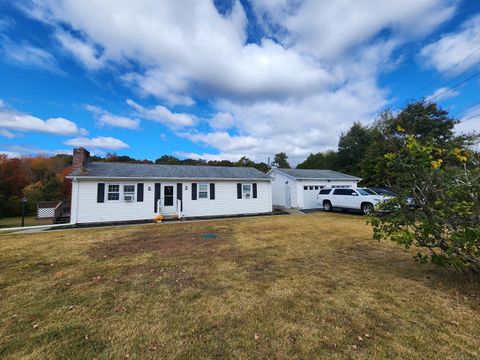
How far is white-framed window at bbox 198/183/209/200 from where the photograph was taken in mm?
15579

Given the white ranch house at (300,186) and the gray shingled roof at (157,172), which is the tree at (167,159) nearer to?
the white ranch house at (300,186)

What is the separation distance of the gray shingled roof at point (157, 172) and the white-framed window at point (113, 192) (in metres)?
0.69

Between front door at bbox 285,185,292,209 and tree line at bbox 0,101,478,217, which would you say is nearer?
front door at bbox 285,185,292,209

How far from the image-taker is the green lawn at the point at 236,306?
2547mm

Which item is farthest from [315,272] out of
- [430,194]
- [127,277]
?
[127,277]

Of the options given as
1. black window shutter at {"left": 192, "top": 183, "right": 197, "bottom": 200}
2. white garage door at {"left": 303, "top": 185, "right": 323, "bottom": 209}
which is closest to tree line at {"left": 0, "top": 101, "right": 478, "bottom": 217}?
white garage door at {"left": 303, "top": 185, "right": 323, "bottom": 209}

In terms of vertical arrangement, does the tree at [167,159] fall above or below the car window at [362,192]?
above

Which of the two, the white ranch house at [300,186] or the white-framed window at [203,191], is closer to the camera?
the white-framed window at [203,191]

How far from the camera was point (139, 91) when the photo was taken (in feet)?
50.1

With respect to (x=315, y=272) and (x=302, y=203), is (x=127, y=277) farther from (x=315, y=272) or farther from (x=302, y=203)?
(x=302, y=203)

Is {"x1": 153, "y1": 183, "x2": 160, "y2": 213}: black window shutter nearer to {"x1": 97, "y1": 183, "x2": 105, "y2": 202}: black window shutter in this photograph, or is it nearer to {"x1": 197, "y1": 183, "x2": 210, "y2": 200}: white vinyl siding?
{"x1": 197, "y1": 183, "x2": 210, "y2": 200}: white vinyl siding

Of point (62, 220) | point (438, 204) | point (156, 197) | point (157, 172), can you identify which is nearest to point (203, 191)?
point (156, 197)

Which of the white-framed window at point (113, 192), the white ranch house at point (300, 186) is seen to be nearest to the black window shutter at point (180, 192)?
the white-framed window at point (113, 192)

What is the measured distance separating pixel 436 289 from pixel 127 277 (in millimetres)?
5824
